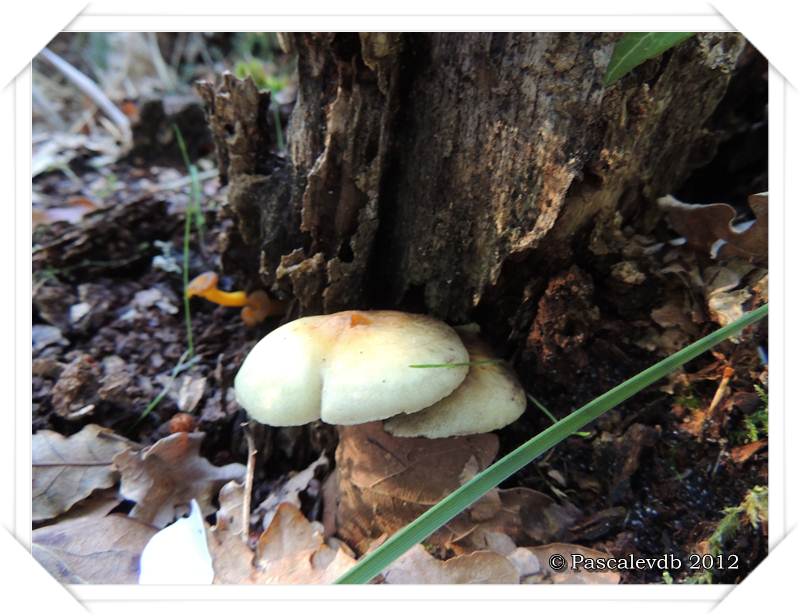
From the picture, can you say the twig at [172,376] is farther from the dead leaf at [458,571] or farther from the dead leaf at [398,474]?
the dead leaf at [458,571]

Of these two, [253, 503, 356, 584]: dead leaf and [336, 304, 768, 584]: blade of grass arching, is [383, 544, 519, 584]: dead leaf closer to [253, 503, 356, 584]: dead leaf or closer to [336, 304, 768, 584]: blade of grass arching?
[253, 503, 356, 584]: dead leaf

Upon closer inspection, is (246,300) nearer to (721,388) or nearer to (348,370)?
(348,370)


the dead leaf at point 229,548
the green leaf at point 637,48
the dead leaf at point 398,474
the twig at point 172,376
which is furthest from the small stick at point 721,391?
the twig at point 172,376

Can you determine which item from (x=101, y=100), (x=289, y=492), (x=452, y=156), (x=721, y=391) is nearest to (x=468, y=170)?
(x=452, y=156)

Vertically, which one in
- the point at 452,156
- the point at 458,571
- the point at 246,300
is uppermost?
the point at 452,156

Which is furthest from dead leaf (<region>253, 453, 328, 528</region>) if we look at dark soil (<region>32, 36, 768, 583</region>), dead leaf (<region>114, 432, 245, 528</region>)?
dead leaf (<region>114, 432, 245, 528</region>)
